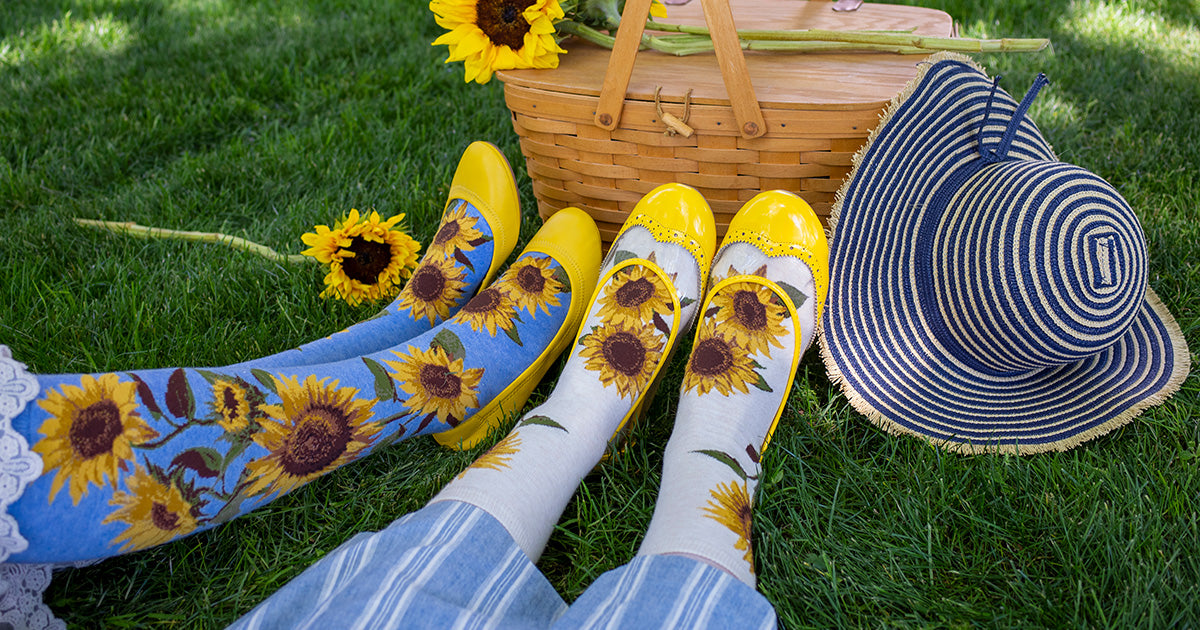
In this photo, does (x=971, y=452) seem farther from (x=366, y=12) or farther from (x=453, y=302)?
(x=366, y=12)

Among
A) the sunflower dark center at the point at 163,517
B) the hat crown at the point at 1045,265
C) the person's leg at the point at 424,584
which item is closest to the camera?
the person's leg at the point at 424,584

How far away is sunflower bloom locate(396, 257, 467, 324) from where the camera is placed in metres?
1.12

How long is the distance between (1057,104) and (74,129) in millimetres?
2304

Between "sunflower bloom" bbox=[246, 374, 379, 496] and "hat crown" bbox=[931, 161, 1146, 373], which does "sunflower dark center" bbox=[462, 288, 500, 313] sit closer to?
"sunflower bloom" bbox=[246, 374, 379, 496]

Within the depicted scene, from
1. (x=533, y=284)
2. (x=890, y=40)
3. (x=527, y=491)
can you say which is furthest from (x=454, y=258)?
(x=890, y=40)

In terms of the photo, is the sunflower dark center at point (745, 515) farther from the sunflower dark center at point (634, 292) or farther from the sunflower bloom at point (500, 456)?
the sunflower dark center at point (634, 292)

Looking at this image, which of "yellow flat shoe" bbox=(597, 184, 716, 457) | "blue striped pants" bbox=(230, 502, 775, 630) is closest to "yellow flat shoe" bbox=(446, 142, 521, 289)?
"yellow flat shoe" bbox=(597, 184, 716, 457)

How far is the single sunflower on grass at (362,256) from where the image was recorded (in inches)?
44.2

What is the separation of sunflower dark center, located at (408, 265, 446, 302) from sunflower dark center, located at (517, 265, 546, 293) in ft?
0.42

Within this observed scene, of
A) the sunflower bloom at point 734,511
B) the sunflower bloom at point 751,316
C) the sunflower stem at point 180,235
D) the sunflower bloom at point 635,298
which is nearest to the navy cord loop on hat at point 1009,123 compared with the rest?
the sunflower bloom at point 751,316

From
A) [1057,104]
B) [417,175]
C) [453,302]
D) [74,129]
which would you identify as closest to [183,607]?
[453,302]

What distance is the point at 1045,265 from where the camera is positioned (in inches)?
32.6

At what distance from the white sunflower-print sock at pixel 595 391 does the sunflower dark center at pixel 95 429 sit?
30 cm

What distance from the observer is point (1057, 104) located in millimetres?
1688
